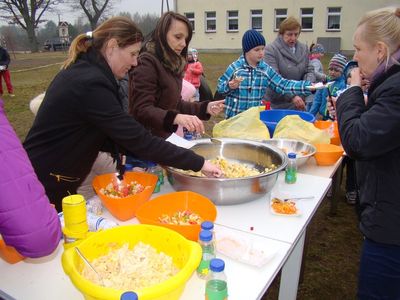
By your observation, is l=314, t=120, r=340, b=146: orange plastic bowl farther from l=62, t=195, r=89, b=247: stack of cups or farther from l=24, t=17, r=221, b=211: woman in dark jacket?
l=62, t=195, r=89, b=247: stack of cups

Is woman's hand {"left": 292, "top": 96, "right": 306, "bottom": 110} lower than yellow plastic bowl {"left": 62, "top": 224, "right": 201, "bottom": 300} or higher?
higher

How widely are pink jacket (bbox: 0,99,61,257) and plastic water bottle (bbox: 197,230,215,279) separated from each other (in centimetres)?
45

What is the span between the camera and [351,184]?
3414mm

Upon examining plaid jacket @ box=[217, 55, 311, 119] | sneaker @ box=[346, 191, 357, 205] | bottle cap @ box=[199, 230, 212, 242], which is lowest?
sneaker @ box=[346, 191, 357, 205]

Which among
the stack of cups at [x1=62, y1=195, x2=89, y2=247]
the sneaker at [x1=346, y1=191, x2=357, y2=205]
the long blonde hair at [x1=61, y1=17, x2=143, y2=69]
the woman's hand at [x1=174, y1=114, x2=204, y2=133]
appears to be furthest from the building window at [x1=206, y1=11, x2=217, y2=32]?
the stack of cups at [x1=62, y1=195, x2=89, y2=247]

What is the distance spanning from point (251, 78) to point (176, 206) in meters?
1.93

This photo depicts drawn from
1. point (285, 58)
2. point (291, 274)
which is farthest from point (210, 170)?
point (285, 58)

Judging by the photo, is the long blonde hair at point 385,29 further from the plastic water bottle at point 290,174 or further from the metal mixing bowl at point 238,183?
the plastic water bottle at point 290,174

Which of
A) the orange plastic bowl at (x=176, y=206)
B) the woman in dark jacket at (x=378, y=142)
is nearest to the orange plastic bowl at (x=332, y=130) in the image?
the woman in dark jacket at (x=378, y=142)

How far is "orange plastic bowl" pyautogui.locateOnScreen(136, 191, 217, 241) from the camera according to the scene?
1.38 meters

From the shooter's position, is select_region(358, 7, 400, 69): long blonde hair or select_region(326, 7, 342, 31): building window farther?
select_region(326, 7, 342, 31): building window

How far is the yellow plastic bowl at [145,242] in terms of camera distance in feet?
2.86

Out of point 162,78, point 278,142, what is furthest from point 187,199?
point 278,142

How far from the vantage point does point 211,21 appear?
76.7 feet
